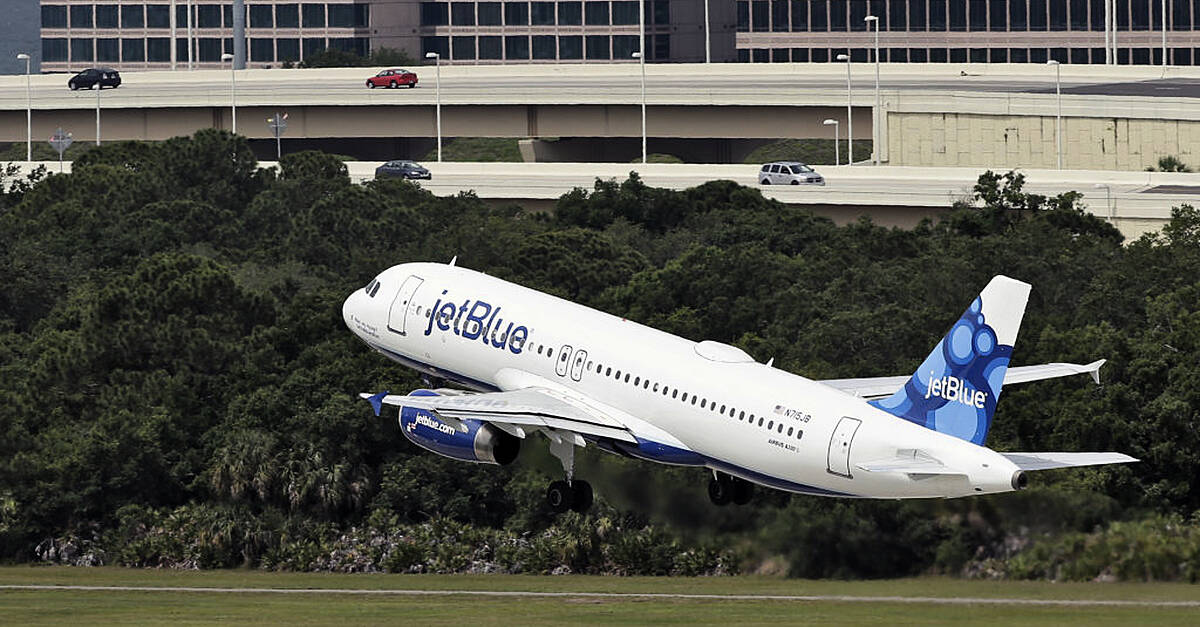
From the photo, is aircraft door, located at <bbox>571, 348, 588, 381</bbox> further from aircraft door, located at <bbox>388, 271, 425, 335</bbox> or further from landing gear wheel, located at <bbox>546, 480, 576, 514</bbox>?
aircraft door, located at <bbox>388, 271, 425, 335</bbox>

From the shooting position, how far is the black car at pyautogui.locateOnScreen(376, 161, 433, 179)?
155250 millimetres

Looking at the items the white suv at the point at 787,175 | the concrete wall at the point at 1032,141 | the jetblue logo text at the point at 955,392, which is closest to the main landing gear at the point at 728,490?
the jetblue logo text at the point at 955,392

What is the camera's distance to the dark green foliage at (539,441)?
57.3m

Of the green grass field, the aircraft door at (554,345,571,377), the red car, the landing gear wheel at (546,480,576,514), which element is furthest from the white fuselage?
the red car

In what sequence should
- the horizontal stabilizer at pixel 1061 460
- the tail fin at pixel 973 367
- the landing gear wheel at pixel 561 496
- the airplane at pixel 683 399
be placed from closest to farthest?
the horizontal stabilizer at pixel 1061 460
the tail fin at pixel 973 367
the airplane at pixel 683 399
the landing gear wheel at pixel 561 496

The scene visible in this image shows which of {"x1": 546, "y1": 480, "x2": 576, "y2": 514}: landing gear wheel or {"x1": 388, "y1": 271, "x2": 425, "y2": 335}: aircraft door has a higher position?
{"x1": 388, "y1": 271, "x2": 425, "y2": 335}: aircraft door

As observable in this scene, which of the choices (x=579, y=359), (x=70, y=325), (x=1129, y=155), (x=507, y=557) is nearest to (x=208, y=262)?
(x=70, y=325)

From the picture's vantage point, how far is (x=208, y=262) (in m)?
90.8

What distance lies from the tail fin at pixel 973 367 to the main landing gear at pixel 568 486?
1085cm

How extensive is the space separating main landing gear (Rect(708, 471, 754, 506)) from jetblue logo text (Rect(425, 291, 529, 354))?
6859 millimetres

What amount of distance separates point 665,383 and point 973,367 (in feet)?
28.4

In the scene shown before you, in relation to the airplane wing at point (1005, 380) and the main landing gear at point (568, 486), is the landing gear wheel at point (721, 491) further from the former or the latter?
the airplane wing at point (1005, 380)

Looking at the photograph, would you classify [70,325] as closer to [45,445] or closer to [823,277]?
[45,445]

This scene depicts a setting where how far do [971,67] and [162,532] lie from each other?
125282 mm
